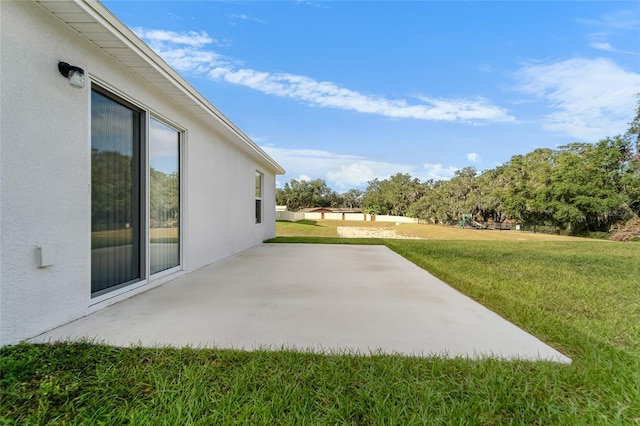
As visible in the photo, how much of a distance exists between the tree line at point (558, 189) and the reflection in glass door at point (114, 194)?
30.5 meters

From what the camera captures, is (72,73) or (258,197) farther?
(258,197)

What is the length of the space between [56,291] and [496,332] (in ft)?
12.7

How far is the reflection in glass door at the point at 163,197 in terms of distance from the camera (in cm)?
392

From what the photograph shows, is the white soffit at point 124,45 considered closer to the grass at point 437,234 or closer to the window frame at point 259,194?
the window frame at point 259,194

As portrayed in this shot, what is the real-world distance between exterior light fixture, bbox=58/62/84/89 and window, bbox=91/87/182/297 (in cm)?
40

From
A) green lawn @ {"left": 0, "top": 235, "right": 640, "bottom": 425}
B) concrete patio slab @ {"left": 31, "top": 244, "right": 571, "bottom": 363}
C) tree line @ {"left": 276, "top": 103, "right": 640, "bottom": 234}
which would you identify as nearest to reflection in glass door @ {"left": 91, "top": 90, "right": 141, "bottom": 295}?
concrete patio slab @ {"left": 31, "top": 244, "right": 571, "bottom": 363}

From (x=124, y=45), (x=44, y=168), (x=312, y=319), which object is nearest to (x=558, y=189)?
(x=312, y=319)

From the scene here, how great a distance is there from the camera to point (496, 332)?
2604mm

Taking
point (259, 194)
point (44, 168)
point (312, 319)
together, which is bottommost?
point (312, 319)

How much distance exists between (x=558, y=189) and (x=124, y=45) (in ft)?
101

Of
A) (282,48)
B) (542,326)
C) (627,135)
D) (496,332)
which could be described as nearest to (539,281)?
(542,326)

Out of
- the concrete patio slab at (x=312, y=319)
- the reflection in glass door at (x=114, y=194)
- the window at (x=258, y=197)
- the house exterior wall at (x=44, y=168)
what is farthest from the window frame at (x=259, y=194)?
the house exterior wall at (x=44, y=168)

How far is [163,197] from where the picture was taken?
4195 mm

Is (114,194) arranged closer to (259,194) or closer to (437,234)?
(259,194)
